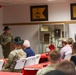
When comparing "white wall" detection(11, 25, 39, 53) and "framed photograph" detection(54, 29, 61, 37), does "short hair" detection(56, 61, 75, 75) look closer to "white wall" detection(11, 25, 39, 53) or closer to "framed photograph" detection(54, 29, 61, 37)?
"framed photograph" detection(54, 29, 61, 37)

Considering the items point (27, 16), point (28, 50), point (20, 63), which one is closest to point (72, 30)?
point (27, 16)

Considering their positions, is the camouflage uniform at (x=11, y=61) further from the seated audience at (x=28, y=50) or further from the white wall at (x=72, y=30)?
the white wall at (x=72, y=30)

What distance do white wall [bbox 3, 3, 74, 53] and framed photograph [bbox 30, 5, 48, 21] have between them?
163 mm

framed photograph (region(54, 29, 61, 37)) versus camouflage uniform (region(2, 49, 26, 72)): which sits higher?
framed photograph (region(54, 29, 61, 37))

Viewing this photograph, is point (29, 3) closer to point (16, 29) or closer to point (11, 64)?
point (16, 29)

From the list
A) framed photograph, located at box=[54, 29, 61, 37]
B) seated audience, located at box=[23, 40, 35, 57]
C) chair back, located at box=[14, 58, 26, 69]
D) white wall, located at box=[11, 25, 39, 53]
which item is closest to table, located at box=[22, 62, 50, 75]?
chair back, located at box=[14, 58, 26, 69]

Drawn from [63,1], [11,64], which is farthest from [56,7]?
[11,64]

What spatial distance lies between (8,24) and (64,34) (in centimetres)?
275

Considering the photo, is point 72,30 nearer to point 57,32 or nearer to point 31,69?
point 57,32

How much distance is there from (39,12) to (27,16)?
0.60m

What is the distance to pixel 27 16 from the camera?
35.0ft

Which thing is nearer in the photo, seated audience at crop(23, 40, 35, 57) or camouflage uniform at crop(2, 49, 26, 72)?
camouflage uniform at crop(2, 49, 26, 72)

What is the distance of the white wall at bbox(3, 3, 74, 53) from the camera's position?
10.2 m

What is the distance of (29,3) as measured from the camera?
10.5 m
